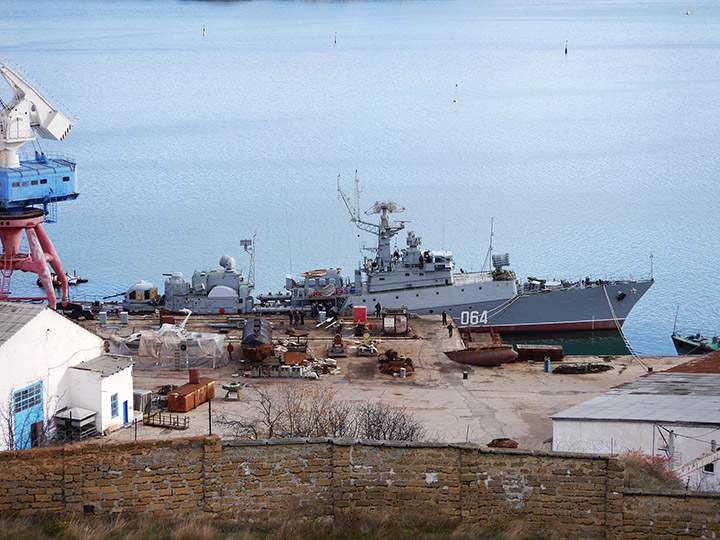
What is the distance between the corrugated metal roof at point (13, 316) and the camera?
29.8 metres

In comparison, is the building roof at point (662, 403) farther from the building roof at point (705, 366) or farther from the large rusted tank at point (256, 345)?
the large rusted tank at point (256, 345)

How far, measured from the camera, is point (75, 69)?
164 m

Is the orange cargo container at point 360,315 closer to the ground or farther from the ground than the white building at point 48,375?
farther from the ground

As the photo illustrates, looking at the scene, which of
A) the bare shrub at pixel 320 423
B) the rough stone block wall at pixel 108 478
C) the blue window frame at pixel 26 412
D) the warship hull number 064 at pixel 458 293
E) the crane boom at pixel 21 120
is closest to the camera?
the rough stone block wall at pixel 108 478

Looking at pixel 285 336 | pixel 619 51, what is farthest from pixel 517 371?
pixel 619 51

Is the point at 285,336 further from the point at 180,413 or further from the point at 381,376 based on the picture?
the point at 180,413

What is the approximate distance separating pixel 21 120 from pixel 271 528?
37870 mm

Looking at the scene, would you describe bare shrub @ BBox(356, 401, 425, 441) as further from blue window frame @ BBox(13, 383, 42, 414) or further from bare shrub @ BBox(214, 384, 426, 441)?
blue window frame @ BBox(13, 383, 42, 414)

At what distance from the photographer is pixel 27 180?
50.2 m

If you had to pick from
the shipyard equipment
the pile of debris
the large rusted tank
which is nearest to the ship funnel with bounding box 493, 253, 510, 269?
the pile of debris

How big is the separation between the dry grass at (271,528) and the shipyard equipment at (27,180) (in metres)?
33.6

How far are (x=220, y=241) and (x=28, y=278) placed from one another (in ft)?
48.3

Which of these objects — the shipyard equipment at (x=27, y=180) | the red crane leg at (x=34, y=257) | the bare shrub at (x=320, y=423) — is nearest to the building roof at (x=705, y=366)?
the bare shrub at (x=320, y=423)

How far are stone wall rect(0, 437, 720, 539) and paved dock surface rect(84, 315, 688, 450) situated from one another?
1115 cm
